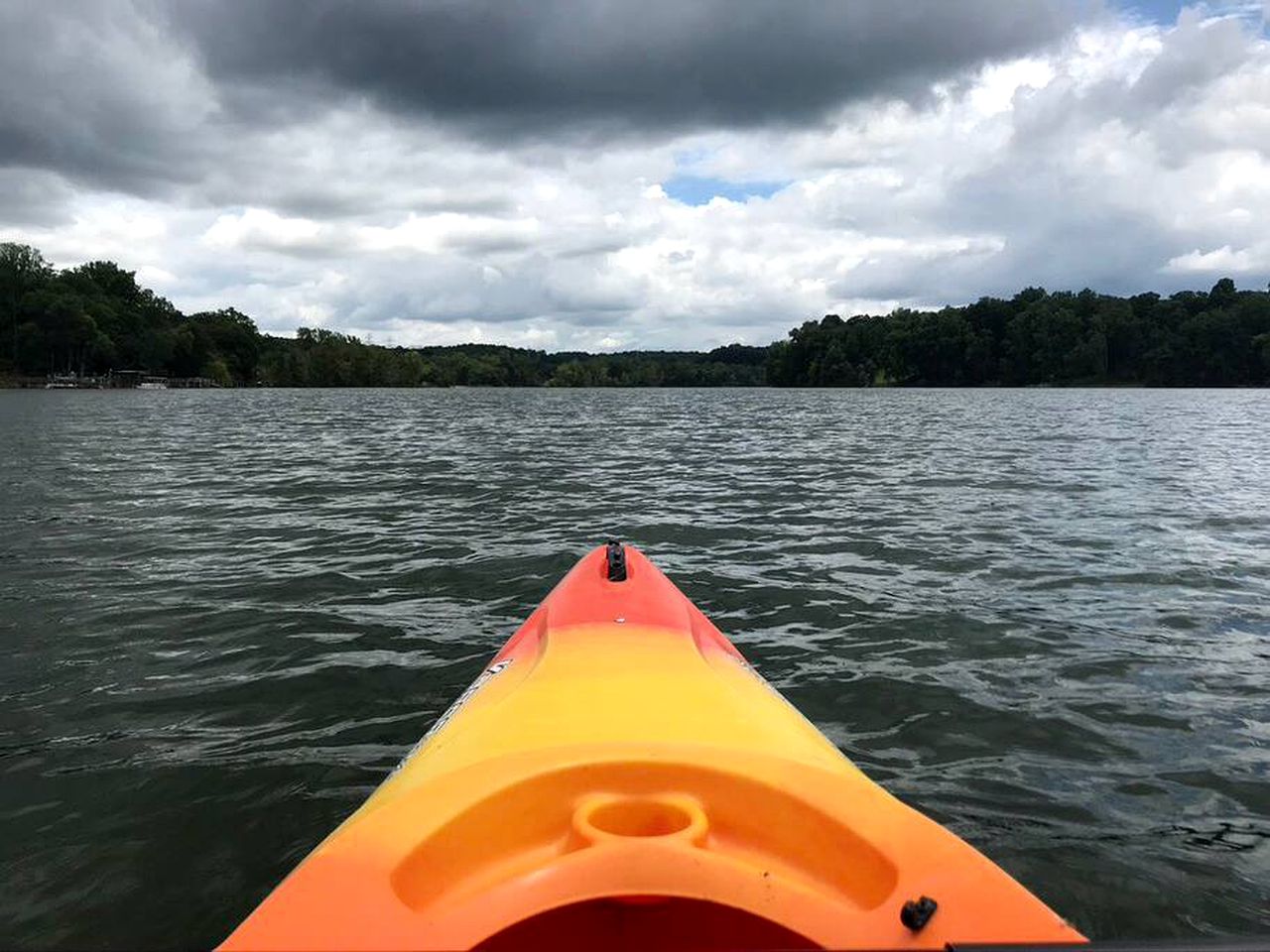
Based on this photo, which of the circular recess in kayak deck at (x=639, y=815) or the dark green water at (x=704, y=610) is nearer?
the circular recess in kayak deck at (x=639, y=815)

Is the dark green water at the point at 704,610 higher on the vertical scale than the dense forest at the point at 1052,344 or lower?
lower

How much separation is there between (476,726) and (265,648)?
3.94m

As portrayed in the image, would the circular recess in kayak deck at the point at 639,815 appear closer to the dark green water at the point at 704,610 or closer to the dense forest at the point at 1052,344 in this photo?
the dark green water at the point at 704,610

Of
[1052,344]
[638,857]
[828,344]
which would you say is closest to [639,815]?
[638,857]

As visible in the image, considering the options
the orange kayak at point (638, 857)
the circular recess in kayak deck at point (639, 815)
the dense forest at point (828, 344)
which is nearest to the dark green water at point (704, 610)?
the orange kayak at point (638, 857)

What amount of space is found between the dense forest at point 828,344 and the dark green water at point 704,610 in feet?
401

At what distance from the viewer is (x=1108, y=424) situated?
34875 millimetres

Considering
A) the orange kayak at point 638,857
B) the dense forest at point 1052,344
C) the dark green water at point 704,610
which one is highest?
the dense forest at point 1052,344

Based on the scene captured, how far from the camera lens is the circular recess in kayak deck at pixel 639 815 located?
8.29 feet

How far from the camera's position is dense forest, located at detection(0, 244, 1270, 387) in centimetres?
11569

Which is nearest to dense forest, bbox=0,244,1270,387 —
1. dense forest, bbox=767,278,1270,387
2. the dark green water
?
dense forest, bbox=767,278,1270,387

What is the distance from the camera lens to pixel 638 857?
7.45 feet

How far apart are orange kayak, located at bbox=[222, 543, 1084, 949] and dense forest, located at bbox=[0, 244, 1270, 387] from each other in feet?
439

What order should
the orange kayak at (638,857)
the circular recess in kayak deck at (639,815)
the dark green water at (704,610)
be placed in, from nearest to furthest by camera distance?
the orange kayak at (638,857) < the circular recess in kayak deck at (639,815) < the dark green water at (704,610)
